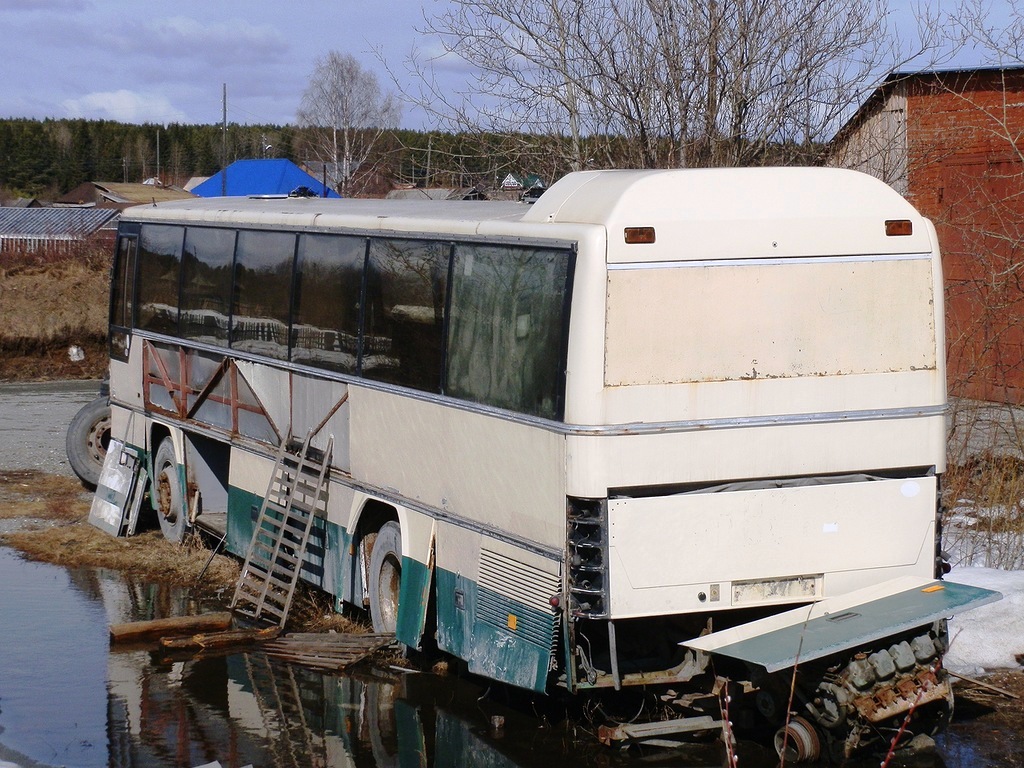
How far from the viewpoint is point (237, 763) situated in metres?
A: 7.55

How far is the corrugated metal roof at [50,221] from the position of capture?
56531mm

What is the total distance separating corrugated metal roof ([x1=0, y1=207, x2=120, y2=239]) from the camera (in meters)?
56.5

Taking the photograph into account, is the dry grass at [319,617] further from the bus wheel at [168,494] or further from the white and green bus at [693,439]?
A: the bus wheel at [168,494]

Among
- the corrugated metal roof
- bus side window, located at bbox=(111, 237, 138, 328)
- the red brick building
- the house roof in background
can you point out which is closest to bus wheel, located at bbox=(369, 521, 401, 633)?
bus side window, located at bbox=(111, 237, 138, 328)

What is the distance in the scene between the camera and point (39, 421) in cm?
2248

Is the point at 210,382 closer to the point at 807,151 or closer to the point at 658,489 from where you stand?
the point at 658,489

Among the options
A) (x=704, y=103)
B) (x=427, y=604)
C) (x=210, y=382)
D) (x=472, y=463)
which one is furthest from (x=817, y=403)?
(x=704, y=103)

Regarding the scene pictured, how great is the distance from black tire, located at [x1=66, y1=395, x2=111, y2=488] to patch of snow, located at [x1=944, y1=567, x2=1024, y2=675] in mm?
10375

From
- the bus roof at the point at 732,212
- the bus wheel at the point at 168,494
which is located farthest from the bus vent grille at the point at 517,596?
the bus wheel at the point at 168,494

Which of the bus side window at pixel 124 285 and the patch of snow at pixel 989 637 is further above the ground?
the bus side window at pixel 124 285

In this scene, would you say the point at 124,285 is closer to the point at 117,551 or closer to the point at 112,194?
the point at 117,551

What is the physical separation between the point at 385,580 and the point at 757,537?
3.24m

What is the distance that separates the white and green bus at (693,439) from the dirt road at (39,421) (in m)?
10.5

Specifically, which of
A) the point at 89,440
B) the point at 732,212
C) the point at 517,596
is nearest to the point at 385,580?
the point at 517,596
